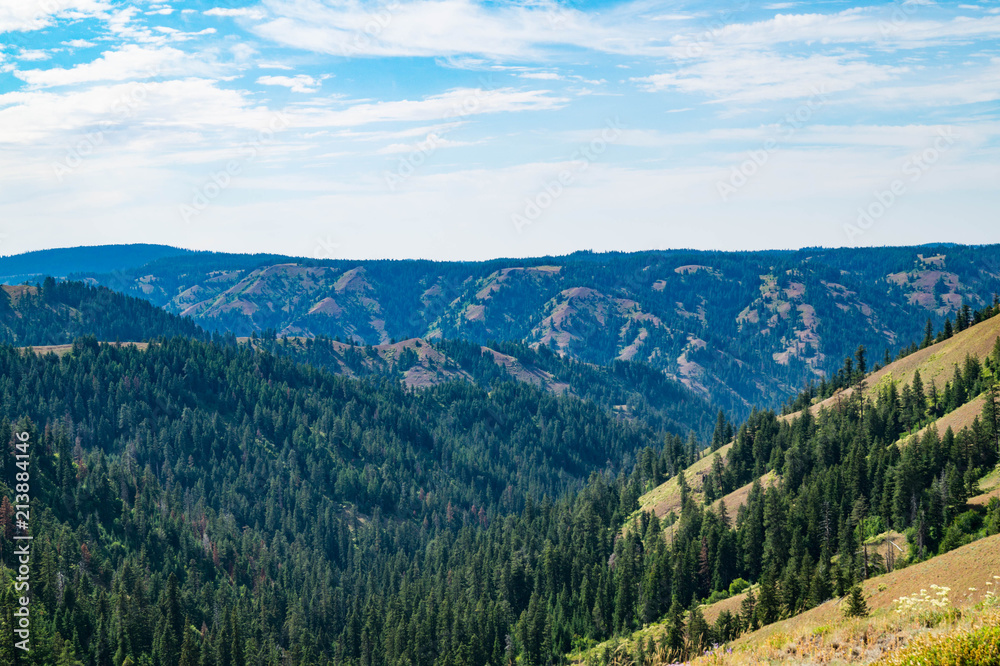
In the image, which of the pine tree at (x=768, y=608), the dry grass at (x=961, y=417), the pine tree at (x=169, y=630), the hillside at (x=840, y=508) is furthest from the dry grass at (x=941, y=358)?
the pine tree at (x=169, y=630)

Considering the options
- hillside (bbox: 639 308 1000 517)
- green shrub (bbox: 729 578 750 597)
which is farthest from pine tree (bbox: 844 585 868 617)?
hillside (bbox: 639 308 1000 517)

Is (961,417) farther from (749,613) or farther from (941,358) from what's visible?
(749,613)

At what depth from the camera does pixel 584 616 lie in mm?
146375

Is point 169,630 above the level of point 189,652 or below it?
above

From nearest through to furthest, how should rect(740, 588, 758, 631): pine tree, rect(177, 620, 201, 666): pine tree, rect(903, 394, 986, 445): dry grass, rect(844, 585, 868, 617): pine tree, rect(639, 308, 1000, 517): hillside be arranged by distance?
rect(844, 585, 868, 617): pine tree
rect(740, 588, 758, 631): pine tree
rect(177, 620, 201, 666): pine tree
rect(903, 394, 986, 445): dry grass
rect(639, 308, 1000, 517): hillside

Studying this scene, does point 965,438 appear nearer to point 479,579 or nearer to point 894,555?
point 894,555

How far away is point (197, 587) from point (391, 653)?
217ft

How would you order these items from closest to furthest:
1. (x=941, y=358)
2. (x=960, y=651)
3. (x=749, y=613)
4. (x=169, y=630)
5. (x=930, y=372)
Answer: (x=960, y=651)
(x=749, y=613)
(x=169, y=630)
(x=930, y=372)
(x=941, y=358)

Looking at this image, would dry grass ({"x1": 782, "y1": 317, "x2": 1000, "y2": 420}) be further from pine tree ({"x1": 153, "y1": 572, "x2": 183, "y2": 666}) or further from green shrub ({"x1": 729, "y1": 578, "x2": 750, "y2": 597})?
pine tree ({"x1": 153, "y1": 572, "x2": 183, "y2": 666})

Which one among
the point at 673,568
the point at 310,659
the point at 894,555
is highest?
the point at 894,555

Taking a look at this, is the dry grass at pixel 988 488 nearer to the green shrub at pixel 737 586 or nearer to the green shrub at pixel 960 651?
the green shrub at pixel 737 586

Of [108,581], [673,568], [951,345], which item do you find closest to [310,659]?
[108,581]

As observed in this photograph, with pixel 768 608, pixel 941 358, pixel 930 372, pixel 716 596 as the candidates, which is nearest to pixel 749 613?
pixel 768 608

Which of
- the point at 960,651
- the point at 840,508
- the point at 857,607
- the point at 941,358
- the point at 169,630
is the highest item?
the point at 960,651
